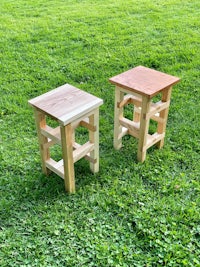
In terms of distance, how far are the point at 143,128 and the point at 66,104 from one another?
0.68 m

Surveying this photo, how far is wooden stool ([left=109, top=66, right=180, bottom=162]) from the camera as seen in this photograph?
8.18 feet

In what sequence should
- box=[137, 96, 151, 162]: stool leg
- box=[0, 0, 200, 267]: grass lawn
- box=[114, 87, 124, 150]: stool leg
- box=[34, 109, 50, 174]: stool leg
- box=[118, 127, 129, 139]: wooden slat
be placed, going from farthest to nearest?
box=[118, 127, 129, 139]: wooden slat, box=[114, 87, 124, 150]: stool leg, box=[137, 96, 151, 162]: stool leg, box=[34, 109, 50, 174]: stool leg, box=[0, 0, 200, 267]: grass lawn

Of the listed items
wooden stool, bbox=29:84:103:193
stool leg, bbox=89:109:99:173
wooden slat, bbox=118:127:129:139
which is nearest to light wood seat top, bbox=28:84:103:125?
wooden stool, bbox=29:84:103:193

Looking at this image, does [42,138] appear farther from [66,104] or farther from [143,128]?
[143,128]

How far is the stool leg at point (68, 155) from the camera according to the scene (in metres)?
2.21

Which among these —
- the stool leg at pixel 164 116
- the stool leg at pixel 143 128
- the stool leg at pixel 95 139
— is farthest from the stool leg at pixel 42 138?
the stool leg at pixel 164 116

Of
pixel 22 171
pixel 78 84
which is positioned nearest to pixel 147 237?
pixel 22 171

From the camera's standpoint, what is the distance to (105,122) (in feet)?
10.9

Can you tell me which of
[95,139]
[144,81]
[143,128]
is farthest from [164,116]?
[95,139]

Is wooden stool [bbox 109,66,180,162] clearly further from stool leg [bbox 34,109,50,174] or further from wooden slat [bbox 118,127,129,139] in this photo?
stool leg [bbox 34,109,50,174]

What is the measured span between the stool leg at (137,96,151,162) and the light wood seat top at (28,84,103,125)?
363 mm

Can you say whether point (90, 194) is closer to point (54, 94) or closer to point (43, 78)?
point (54, 94)

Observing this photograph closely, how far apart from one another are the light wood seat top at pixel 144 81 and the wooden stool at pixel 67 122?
12.1 inches

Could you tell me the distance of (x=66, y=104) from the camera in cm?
230
